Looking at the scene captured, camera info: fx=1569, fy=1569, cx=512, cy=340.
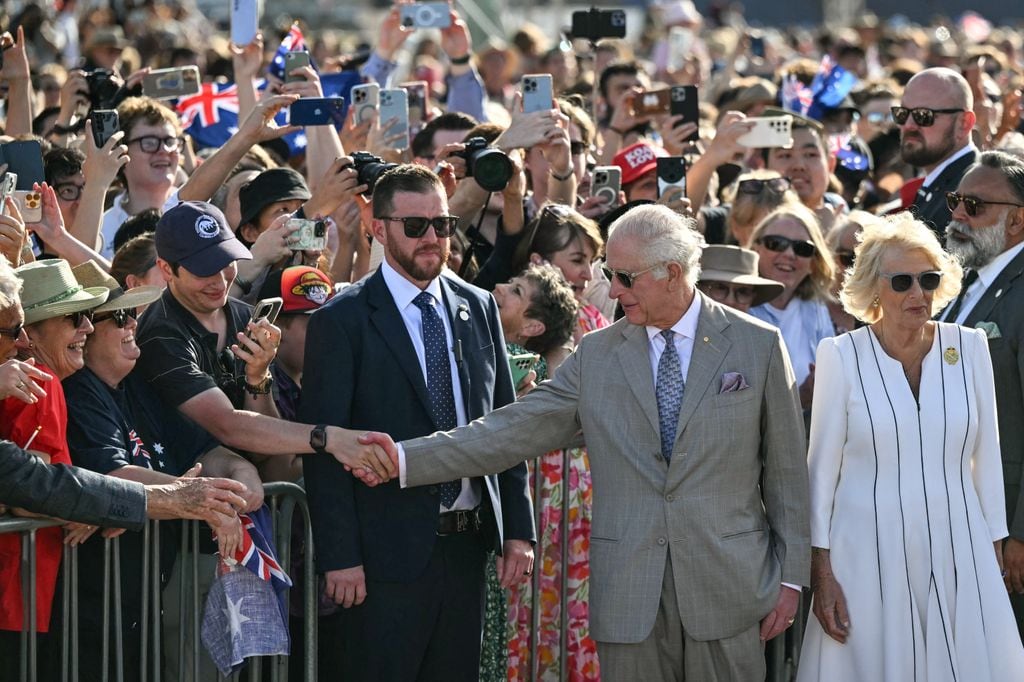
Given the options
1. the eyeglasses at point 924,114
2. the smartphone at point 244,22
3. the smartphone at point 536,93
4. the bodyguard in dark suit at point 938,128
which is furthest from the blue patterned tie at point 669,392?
the smartphone at point 244,22

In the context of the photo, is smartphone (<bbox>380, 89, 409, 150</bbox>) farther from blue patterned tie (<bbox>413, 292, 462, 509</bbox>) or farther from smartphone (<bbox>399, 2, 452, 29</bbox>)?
blue patterned tie (<bbox>413, 292, 462, 509</bbox>)

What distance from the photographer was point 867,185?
11.3 metres

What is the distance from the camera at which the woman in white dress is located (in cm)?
528

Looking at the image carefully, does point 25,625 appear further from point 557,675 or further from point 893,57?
point 893,57

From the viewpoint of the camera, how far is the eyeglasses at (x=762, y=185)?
8406 millimetres

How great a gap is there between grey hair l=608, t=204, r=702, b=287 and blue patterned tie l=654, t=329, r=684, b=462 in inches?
9.4

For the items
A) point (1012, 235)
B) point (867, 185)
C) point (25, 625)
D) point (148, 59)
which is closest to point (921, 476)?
point (1012, 235)

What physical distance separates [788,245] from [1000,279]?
146 cm

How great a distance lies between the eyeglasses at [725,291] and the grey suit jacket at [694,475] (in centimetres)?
193

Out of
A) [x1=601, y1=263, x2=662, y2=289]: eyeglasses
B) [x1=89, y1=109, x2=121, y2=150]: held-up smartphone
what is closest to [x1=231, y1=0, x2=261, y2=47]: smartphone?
[x1=89, y1=109, x2=121, y2=150]: held-up smartphone

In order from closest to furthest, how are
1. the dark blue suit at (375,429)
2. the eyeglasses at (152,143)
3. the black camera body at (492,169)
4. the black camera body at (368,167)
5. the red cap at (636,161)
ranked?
the dark blue suit at (375,429)
the black camera body at (368,167)
the black camera body at (492,169)
the eyeglasses at (152,143)
the red cap at (636,161)

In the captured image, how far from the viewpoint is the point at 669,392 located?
207 inches

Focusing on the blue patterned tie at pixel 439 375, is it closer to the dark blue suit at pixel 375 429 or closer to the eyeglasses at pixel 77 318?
the dark blue suit at pixel 375 429

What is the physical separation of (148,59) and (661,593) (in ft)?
36.2
